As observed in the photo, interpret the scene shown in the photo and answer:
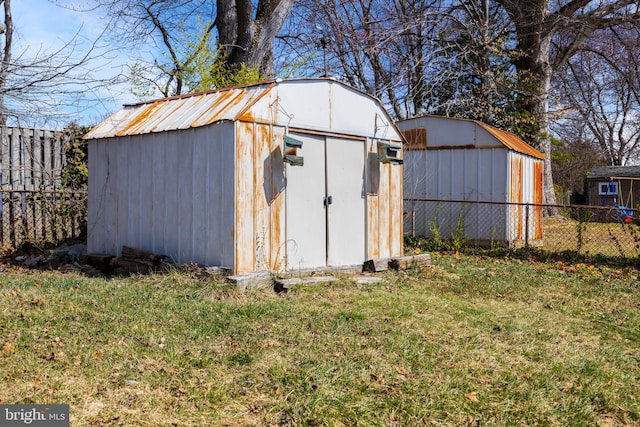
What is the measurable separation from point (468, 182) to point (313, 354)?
9.08m

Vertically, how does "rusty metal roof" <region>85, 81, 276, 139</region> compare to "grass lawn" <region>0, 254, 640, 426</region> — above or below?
above

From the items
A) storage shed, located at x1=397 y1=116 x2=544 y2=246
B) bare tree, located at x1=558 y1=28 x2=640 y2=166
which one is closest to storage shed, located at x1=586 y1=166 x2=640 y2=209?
bare tree, located at x1=558 y1=28 x2=640 y2=166

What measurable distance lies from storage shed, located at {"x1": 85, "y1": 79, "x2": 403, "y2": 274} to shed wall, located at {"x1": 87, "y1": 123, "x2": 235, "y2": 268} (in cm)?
2

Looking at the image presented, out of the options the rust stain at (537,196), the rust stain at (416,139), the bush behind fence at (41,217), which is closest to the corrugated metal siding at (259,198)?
the bush behind fence at (41,217)

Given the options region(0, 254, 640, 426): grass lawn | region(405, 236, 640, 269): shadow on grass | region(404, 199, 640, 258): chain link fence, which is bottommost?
region(0, 254, 640, 426): grass lawn

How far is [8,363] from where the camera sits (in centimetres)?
399

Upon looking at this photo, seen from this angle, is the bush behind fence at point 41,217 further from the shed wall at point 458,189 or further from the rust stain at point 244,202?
the shed wall at point 458,189

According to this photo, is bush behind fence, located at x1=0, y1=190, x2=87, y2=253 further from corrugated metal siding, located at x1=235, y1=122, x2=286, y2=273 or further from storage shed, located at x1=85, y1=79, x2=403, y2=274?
corrugated metal siding, located at x1=235, y1=122, x2=286, y2=273

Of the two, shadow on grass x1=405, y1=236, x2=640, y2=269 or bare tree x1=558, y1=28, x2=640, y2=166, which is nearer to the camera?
shadow on grass x1=405, y1=236, x2=640, y2=269

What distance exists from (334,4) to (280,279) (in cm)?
1516

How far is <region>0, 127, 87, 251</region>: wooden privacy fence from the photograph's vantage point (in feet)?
32.3

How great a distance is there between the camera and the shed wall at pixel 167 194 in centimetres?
726

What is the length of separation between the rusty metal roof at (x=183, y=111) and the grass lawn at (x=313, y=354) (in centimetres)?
226

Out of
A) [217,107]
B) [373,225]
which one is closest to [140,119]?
[217,107]
